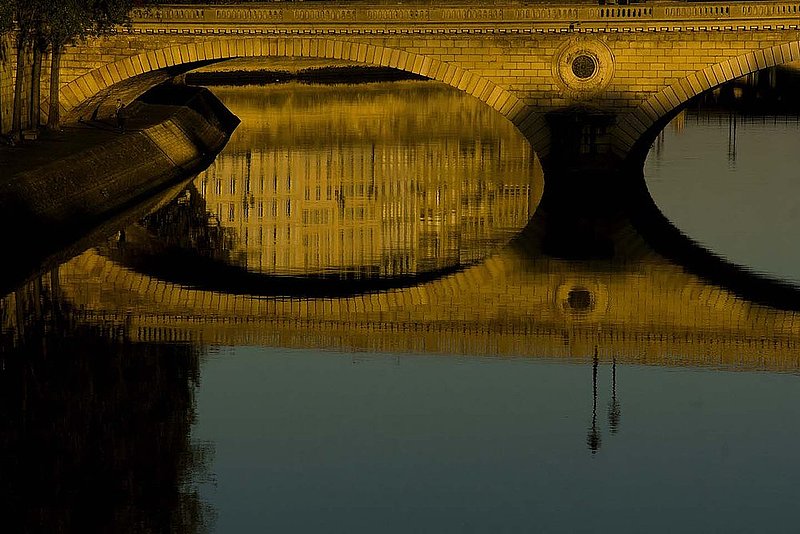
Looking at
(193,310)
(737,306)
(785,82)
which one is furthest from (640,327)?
(785,82)

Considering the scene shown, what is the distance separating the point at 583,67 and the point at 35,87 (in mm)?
18311

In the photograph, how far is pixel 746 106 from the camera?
103m

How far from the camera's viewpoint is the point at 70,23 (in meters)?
61.3

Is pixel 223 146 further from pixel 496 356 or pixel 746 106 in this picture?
pixel 496 356

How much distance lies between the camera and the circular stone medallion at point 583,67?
63.2m

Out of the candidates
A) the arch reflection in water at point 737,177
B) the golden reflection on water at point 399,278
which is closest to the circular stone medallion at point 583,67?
the golden reflection on water at point 399,278

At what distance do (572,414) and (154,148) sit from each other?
126 feet

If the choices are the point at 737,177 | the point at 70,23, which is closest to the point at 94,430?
the point at 70,23

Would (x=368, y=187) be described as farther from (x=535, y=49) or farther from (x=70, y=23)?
(x=70, y=23)

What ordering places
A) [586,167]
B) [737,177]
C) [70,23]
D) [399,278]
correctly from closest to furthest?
[399,278] < [70,23] < [586,167] < [737,177]

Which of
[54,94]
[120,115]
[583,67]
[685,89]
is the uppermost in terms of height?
[583,67]

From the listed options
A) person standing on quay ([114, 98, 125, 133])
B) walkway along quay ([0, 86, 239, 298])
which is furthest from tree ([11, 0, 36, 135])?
person standing on quay ([114, 98, 125, 133])

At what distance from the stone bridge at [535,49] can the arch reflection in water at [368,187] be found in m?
3.48

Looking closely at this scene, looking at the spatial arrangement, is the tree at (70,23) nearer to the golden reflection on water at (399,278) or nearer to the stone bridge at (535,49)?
the stone bridge at (535,49)
